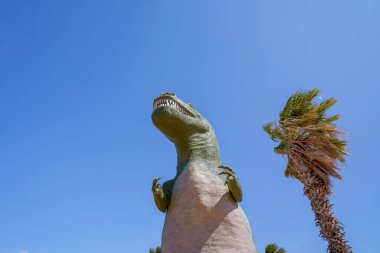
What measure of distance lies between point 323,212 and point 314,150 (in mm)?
1786

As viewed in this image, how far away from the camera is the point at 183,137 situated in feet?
16.1

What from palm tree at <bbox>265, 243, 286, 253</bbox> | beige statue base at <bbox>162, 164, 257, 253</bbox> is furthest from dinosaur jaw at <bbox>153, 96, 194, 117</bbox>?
palm tree at <bbox>265, 243, 286, 253</bbox>

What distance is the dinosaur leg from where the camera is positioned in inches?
168

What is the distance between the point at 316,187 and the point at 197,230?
279 inches

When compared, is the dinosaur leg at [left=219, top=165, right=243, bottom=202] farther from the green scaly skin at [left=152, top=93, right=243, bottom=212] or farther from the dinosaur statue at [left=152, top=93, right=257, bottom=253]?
the green scaly skin at [left=152, top=93, right=243, bottom=212]

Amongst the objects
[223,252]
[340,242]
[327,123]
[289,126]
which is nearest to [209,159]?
[223,252]

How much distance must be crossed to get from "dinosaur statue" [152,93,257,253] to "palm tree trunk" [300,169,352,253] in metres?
5.74

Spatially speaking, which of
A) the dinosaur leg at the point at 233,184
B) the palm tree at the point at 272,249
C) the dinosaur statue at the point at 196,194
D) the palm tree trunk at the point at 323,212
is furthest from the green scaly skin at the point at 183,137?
the palm tree at the point at 272,249

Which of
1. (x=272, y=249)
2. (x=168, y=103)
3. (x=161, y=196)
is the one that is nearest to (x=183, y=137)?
(x=168, y=103)

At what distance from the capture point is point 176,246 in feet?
12.9

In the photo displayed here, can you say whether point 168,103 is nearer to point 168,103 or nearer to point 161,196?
point 168,103

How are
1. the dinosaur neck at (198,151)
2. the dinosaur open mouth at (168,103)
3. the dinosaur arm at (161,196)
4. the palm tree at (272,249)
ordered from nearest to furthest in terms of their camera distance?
1. the dinosaur arm at (161,196)
2. the dinosaur neck at (198,151)
3. the dinosaur open mouth at (168,103)
4. the palm tree at (272,249)

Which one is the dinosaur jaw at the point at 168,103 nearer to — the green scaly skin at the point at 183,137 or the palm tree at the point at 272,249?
the green scaly skin at the point at 183,137

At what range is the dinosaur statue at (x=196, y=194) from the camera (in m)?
3.91
